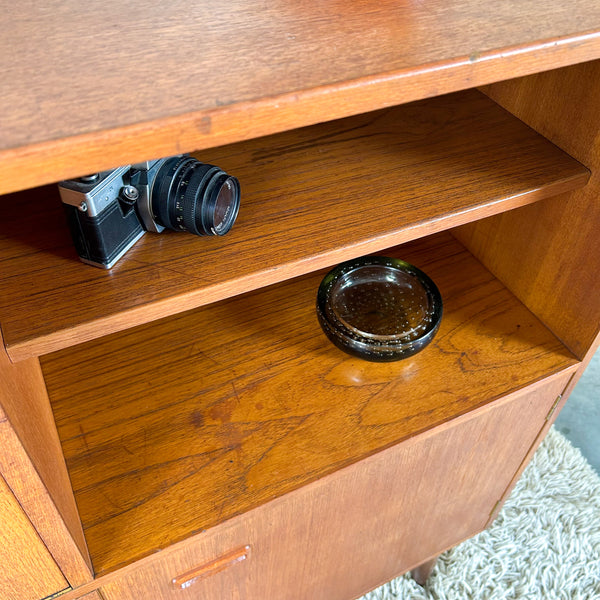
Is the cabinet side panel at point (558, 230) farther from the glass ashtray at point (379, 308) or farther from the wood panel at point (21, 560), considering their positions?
the wood panel at point (21, 560)

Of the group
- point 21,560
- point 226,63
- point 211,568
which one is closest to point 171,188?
point 226,63

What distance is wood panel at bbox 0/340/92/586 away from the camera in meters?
0.44

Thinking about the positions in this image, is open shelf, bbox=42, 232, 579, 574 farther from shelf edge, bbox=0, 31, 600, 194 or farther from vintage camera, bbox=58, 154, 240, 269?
shelf edge, bbox=0, 31, 600, 194

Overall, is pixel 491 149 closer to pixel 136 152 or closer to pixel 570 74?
pixel 570 74

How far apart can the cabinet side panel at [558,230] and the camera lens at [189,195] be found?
0.37 metres

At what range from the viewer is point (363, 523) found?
821mm

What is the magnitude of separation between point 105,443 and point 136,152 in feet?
1.33

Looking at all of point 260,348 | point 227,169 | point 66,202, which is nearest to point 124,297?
point 66,202

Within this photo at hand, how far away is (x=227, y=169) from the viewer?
60 cm

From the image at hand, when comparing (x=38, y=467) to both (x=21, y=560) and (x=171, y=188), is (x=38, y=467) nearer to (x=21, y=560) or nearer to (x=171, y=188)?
(x=21, y=560)

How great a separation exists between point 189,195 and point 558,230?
45 cm

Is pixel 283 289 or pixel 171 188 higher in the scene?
pixel 171 188

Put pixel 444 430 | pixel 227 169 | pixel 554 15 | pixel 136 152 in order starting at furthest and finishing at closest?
pixel 444 430, pixel 227 169, pixel 554 15, pixel 136 152

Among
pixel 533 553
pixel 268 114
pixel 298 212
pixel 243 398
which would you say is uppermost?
pixel 268 114
